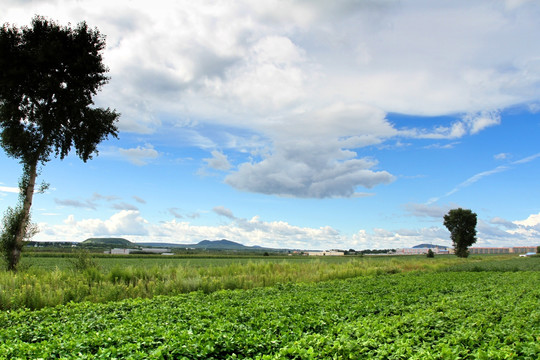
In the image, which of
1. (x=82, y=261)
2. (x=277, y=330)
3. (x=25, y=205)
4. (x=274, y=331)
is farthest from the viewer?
(x=25, y=205)

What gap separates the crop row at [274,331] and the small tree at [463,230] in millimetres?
87344

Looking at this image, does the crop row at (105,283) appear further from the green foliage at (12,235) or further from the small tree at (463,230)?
the small tree at (463,230)

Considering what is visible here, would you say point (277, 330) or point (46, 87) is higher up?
point (46, 87)

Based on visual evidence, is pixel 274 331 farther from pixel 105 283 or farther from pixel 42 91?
pixel 42 91

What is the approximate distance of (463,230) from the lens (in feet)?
297

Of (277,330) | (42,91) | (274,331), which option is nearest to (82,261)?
(42,91)

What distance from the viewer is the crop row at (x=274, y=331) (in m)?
6.20

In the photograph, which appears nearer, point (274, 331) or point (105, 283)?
point (274, 331)

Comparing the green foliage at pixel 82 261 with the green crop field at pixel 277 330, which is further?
the green foliage at pixel 82 261

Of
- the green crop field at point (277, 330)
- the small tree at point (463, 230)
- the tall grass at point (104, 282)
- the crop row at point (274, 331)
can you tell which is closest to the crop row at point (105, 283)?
the tall grass at point (104, 282)

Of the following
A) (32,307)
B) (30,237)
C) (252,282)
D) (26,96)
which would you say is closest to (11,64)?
(26,96)

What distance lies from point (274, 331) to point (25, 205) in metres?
19.6

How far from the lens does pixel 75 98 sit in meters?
22.1

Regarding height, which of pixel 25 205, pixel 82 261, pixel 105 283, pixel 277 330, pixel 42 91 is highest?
pixel 42 91
